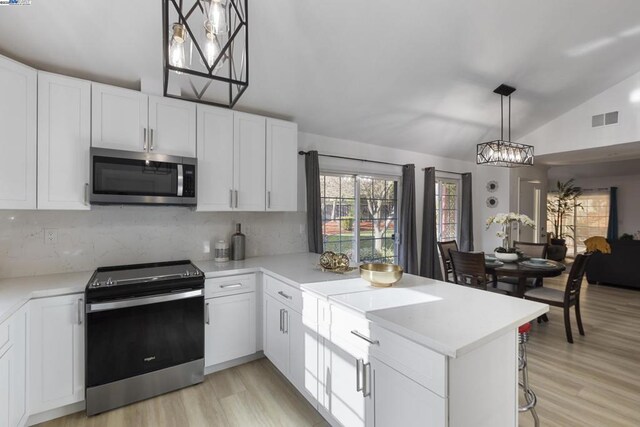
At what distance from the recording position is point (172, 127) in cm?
255

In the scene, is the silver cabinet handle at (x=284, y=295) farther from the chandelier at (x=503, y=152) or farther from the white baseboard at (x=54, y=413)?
the chandelier at (x=503, y=152)

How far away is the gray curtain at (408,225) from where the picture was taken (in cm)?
441

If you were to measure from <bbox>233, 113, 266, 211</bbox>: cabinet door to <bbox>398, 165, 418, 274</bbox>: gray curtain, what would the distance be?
231 centimetres

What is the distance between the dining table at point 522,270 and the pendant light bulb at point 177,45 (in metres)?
3.46

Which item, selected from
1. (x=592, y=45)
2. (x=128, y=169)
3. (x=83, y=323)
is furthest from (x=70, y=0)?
(x=592, y=45)

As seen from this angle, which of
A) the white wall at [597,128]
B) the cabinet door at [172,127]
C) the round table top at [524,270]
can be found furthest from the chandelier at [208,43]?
the white wall at [597,128]

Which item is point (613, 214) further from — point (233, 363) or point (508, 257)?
point (233, 363)

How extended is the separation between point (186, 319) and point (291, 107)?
89.6 inches

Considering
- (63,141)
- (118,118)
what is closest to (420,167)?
(118,118)

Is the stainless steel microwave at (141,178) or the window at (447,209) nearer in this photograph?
the stainless steel microwave at (141,178)

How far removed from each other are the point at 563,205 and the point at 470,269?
7.51 meters

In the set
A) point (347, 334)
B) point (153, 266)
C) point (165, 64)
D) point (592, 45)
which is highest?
point (592, 45)

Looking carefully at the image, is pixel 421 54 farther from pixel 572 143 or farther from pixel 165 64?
pixel 572 143

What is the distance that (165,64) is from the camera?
1.06m
